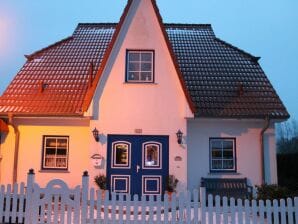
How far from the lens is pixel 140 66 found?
47.3ft

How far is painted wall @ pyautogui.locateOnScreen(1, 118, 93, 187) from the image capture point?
14.6 meters

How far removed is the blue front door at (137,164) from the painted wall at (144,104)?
10.2 inches

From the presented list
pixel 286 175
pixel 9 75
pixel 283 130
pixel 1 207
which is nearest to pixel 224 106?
pixel 286 175

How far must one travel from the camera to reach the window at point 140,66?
14328 millimetres

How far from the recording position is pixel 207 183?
1410cm

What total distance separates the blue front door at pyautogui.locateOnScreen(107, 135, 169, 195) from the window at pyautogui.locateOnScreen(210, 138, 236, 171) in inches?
86.7

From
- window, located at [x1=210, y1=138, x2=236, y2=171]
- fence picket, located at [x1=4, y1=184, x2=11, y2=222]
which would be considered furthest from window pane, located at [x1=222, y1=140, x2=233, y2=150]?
fence picket, located at [x1=4, y1=184, x2=11, y2=222]

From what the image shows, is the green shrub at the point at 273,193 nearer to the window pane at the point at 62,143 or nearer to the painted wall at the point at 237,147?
the painted wall at the point at 237,147

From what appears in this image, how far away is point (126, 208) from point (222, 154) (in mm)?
7398

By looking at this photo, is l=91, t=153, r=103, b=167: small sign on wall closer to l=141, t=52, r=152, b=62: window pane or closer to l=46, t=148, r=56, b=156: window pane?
l=46, t=148, r=56, b=156: window pane

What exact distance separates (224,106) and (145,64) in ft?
12.5

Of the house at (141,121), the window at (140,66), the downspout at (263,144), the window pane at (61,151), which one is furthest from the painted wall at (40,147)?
the downspout at (263,144)

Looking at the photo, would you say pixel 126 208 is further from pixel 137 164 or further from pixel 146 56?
pixel 146 56

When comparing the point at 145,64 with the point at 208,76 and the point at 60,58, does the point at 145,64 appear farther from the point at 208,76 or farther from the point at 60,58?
the point at 60,58
